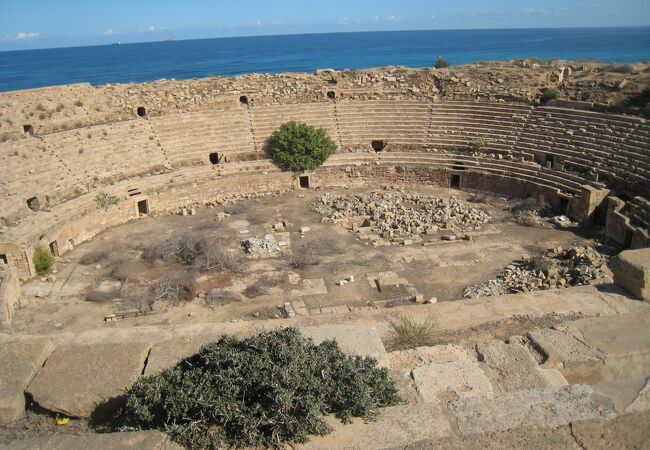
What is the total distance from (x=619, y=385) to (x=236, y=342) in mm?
3788

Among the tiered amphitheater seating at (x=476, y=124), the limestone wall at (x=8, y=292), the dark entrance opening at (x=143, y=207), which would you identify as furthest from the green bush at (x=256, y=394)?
the tiered amphitheater seating at (x=476, y=124)

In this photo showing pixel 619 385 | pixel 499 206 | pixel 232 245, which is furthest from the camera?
pixel 499 206

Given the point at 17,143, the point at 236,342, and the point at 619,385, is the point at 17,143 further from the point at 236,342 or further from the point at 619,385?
the point at 619,385

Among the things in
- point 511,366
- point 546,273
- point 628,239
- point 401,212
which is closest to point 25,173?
point 401,212

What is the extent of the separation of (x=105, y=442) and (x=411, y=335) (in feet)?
14.4

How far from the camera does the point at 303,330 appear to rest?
22.6ft

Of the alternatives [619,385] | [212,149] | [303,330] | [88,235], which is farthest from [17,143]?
[619,385]

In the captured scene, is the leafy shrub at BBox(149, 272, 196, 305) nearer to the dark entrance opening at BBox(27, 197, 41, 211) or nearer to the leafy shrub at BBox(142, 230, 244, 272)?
the leafy shrub at BBox(142, 230, 244, 272)

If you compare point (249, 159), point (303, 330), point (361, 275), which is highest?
point (303, 330)

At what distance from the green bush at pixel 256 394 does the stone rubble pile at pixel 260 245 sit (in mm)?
12286

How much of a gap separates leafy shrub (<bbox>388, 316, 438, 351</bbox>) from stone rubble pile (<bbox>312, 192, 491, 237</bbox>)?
1100 cm

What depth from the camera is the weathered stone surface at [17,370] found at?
547 cm

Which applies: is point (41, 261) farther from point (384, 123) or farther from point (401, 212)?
point (384, 123)

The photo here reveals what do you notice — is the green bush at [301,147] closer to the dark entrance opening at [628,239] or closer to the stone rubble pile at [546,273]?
the stone rubble pile at [546,273]
